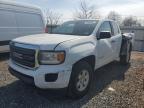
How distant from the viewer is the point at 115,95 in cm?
464

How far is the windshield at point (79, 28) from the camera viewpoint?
205 inches

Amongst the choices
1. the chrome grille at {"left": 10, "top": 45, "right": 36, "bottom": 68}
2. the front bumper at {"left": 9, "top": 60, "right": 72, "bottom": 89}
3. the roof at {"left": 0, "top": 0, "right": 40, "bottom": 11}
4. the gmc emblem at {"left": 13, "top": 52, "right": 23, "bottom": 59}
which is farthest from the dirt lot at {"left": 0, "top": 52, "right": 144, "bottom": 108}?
the roof at {"left": 0, "top": 0, "right": 40, "bottom": 11}

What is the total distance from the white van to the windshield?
3105 millimetres

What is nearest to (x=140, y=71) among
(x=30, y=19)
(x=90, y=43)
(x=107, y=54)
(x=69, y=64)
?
(x=107, y=54)

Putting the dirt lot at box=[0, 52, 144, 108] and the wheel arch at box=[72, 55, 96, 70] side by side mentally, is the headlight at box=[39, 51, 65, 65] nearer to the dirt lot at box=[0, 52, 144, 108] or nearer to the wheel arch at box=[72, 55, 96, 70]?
the wheel arch at box=[72, 55, 96, 70]

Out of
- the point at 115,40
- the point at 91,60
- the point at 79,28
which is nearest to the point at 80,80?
the point at 91,60

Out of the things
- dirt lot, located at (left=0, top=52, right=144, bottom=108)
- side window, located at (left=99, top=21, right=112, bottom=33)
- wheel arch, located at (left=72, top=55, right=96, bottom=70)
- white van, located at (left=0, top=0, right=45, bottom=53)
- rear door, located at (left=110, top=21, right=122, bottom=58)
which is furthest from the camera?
white van, located at (left=0, top=0, right=45, bottom=53)

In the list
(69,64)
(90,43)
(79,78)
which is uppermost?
(90,43)

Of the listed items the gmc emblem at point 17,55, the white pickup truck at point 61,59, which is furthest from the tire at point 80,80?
the gmc emblem at point 17,55

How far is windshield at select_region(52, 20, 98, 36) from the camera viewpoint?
5195 millimetres

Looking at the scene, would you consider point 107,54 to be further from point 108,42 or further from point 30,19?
point 30,19

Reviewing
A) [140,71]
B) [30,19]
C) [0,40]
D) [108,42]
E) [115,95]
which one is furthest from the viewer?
[30,19]

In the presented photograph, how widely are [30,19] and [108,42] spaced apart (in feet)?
16.0

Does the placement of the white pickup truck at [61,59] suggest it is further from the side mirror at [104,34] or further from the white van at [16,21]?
the white van at [16,21]
